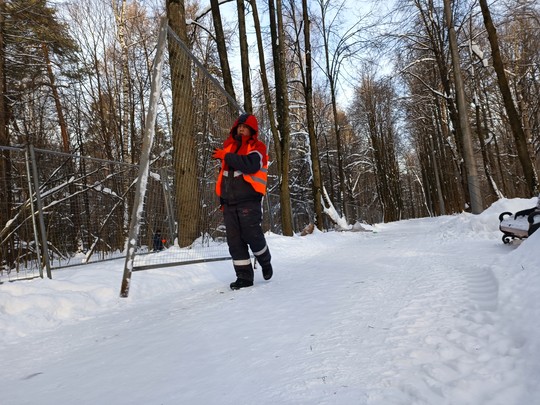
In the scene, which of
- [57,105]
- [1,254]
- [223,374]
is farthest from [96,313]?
[57,105]

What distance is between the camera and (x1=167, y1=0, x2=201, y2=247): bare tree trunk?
6.82 meters

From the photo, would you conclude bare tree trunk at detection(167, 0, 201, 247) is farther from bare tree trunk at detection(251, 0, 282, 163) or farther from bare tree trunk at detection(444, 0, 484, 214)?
bare tree trunk at detection(444, 0, 484, 214)

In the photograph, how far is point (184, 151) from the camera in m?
7.04

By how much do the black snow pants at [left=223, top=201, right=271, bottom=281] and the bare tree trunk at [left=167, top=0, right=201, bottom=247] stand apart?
271 cm

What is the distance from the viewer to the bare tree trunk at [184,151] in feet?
22.4

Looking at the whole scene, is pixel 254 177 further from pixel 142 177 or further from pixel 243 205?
pixel 142 177

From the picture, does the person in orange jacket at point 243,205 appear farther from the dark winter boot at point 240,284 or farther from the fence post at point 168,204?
the fence post at point 168,204

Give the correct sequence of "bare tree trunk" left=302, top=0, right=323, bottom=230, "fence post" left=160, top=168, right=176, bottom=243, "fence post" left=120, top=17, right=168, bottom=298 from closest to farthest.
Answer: "fence post" left=120, top=17, right=168, bottom=298 → "fence post" left=160, top=168, right=176, bottom=243 → "bare tree trunk" left=302, top=0, right=323, bottom=230

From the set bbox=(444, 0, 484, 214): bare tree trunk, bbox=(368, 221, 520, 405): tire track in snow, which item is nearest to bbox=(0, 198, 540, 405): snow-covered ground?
bbox=(368, 221, 520, 405): tire track in snow

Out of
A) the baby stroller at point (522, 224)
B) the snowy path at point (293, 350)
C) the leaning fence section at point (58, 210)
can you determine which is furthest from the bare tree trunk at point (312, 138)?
the snowy path at point (293, 350)

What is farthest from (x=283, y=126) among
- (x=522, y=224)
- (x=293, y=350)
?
(x=293, y=350)

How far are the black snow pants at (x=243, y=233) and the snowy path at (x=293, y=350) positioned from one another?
48 cm

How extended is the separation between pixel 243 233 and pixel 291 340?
2.11 m

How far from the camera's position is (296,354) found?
2.00m
